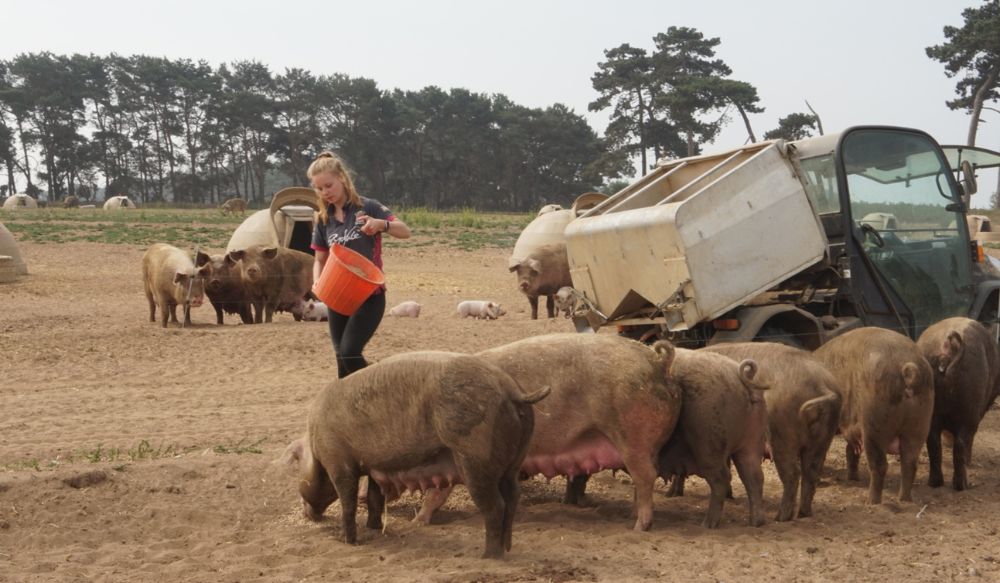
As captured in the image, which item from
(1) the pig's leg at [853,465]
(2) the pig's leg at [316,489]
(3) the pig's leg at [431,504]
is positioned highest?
(2) the pig's leg at [316,489]

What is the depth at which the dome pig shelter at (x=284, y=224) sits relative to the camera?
67.1 ft

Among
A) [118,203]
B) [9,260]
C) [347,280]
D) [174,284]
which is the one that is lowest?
[174,284]

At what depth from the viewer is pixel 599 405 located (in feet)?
17.8

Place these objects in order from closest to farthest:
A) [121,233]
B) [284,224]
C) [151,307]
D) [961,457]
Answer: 1. [961,457]
2. [151,307]
3. [284,224]
4. [121,233]

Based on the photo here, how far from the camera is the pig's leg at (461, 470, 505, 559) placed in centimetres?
483

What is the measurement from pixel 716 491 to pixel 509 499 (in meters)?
1.23

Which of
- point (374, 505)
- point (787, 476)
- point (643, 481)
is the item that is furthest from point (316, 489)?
point (787, 476)

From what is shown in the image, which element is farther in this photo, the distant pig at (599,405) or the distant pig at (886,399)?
the distant pig at (886,399)

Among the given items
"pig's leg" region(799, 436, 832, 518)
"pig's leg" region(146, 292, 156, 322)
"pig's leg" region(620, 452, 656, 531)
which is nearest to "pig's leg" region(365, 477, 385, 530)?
"pig's leg" region(620, 452, 656, 531)

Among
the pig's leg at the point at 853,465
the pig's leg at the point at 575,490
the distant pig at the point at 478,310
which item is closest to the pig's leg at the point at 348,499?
the pig's leg at the point at 575,490

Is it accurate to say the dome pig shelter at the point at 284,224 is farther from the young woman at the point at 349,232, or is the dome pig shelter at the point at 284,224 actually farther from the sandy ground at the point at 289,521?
the young woman at the point at 349,232

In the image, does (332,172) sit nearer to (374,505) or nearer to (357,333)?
(357,333)

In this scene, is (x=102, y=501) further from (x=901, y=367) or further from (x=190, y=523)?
(x=901, y=367)

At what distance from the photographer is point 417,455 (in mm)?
5086
